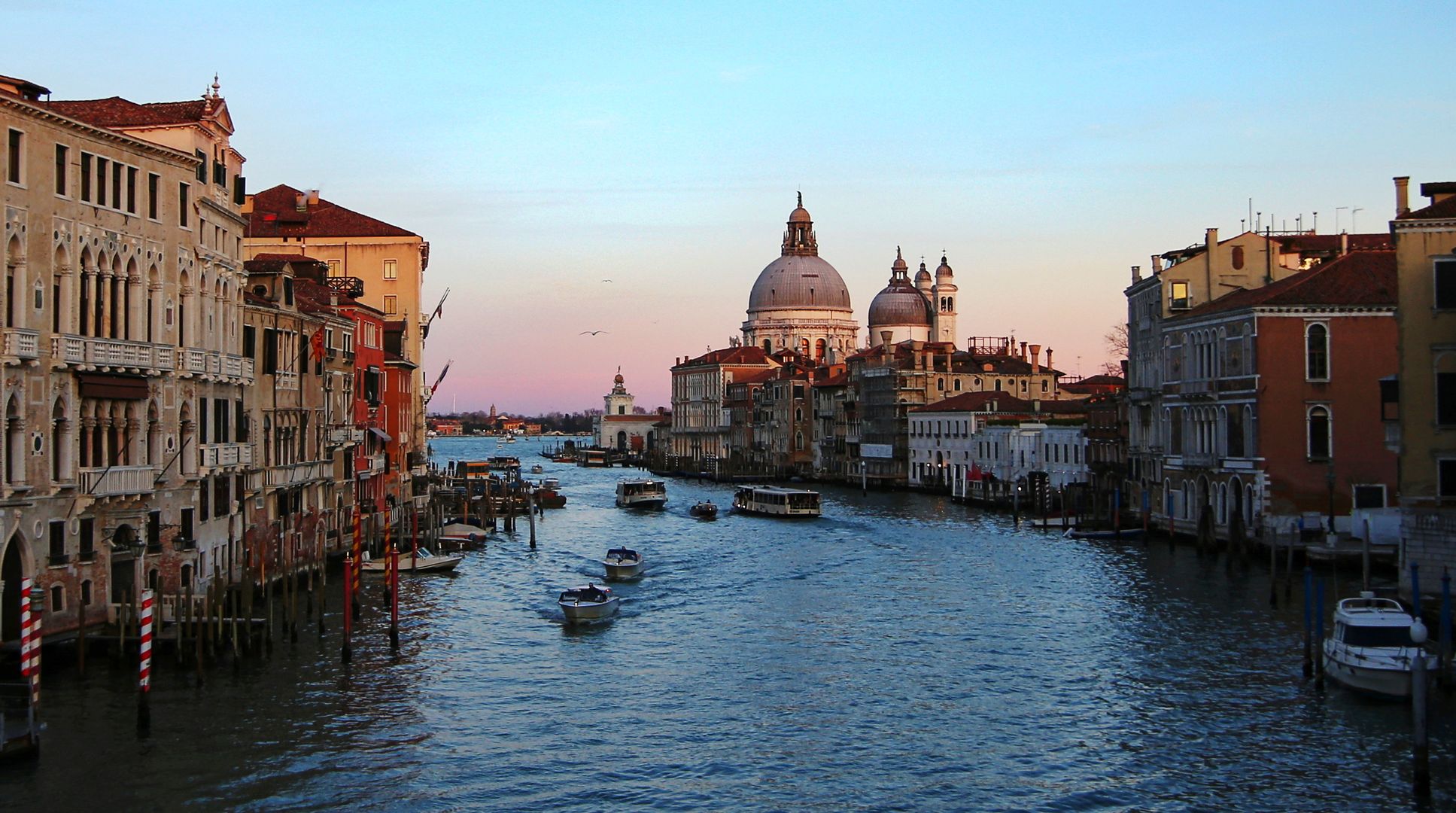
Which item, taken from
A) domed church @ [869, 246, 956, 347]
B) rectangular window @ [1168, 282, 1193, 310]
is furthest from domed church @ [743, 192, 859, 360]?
rectangular window @ [1168, 282, 1193, 310]

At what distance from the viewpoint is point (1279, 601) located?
28250mm

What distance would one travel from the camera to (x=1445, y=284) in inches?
918

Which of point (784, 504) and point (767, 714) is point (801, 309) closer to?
point (784, 504)

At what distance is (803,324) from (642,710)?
111 meters

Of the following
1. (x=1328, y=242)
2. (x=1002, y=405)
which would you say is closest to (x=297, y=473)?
(x=1328, y=242)

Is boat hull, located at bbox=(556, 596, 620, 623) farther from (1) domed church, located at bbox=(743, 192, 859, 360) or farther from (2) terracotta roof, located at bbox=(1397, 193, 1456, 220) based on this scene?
(1) domed church, located at bbox=(743, 192, 859, 360)

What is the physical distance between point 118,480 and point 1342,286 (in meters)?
26.3

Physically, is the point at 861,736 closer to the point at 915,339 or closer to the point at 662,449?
the point at 915,339

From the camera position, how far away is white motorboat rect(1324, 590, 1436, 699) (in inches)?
754

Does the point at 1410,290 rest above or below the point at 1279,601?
above

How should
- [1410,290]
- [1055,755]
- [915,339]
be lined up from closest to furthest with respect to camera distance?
[1055,755]
[1410,290]
[915,339]

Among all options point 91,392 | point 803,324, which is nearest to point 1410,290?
point 91,392

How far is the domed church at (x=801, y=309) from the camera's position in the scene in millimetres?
130375

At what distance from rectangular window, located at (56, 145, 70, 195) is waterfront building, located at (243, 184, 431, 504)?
26.2 metres
